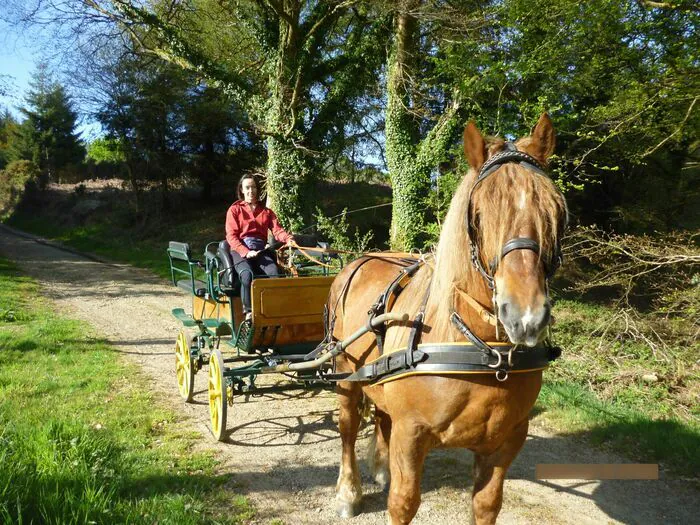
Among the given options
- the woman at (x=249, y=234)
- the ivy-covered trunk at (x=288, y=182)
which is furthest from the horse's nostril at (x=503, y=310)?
the ivy-covered trunk at (x=288, y=182)

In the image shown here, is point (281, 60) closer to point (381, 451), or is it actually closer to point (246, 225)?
point (246, 225)

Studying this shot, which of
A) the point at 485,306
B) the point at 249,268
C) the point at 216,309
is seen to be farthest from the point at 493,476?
Result: the point at 216,309

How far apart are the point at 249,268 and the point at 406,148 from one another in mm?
8248

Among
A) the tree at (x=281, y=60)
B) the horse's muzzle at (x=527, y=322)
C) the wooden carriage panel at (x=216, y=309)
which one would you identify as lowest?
the wooden carriage panel at (x=216, y=309)

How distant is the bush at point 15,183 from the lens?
3403 cm

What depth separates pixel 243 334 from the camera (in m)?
4.93

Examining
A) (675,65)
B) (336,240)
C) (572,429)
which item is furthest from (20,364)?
(675,65)

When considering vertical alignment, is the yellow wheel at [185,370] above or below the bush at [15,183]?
below

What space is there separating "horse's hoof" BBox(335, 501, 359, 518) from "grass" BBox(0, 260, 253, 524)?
608 mm

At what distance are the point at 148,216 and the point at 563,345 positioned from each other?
21.7 m

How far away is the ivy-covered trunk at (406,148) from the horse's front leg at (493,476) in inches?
366

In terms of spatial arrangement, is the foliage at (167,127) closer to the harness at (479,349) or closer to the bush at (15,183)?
the bush at (15,183)

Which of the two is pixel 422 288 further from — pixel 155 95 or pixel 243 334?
pixel 155 95

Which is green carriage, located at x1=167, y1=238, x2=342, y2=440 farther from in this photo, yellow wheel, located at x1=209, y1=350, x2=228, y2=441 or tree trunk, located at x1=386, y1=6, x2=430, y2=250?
tree trunk, located at x1=386, y1=6, x2=430, y2=250
